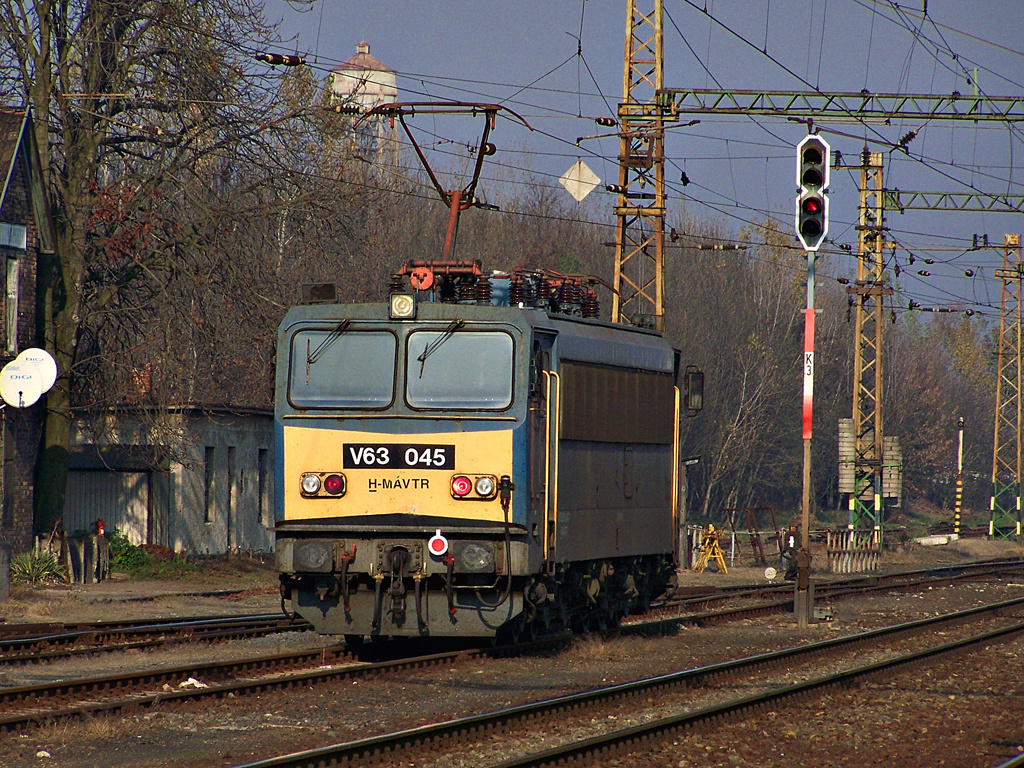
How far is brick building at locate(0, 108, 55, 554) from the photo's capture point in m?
25.0

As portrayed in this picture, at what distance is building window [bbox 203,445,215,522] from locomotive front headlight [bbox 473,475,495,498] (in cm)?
1831

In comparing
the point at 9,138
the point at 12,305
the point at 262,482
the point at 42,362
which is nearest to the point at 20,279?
the point at 12,305

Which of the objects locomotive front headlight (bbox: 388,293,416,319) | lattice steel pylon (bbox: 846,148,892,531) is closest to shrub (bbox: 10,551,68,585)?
locomotive front headlight (bbox: 388,293,416,319)

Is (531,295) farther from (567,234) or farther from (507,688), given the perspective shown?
(567,234)

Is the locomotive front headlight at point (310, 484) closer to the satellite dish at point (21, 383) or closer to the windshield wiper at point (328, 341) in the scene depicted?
the windshield wiper at point (328, 341)

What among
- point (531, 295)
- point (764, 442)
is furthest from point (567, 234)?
point (531, 295)

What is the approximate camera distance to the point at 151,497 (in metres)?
29.6

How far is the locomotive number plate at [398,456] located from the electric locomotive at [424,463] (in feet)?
0.04

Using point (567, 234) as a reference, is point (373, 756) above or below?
below

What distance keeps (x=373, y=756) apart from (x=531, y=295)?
271 inches

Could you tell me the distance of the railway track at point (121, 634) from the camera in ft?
47.3

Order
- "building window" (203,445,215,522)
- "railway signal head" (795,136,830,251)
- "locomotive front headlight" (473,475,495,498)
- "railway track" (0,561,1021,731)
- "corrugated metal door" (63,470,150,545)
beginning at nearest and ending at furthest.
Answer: "railway track" (0,561,1021,731) < "locomotive front headlight" (473,475,495,498) < "railway signal head" (795,136,830,251) < "corrugated metal door" (63,470,150,545) < "building window" (203,445,215,522)

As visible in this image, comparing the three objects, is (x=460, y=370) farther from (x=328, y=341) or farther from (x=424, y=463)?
(x=328, y=341)

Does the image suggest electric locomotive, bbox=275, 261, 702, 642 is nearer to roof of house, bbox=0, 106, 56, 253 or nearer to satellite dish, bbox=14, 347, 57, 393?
satellite dish, bbox=14, 347, 57, 393
